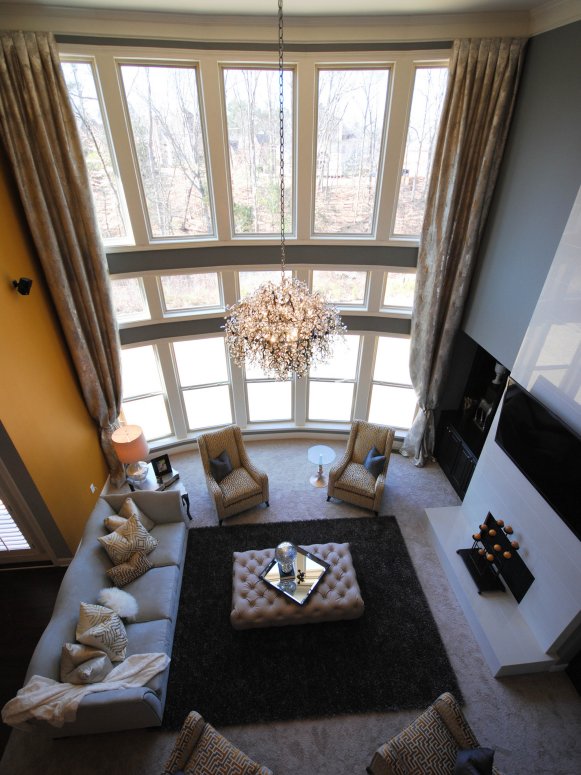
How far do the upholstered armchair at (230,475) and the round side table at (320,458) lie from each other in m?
0.85

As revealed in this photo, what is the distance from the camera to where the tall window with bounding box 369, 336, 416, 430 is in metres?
7.02

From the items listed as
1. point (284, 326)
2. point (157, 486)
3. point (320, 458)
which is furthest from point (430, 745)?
point (157, 486)

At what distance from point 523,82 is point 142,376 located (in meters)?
6.59

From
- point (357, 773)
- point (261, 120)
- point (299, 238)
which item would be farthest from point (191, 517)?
point (261, 120)

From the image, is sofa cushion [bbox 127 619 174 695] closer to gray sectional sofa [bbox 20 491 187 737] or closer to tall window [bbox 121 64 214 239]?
gray sectional sofa [bbox 20 491 187 737]

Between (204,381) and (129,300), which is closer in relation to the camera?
(129,300)

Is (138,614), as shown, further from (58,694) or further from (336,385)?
(336,385)

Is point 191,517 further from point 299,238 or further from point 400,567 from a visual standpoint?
point 299,238

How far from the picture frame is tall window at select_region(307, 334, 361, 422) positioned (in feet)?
9.21

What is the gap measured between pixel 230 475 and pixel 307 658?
2681mm

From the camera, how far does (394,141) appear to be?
5.32 metres

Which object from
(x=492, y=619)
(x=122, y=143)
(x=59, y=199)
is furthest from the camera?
(x=122, y=143)

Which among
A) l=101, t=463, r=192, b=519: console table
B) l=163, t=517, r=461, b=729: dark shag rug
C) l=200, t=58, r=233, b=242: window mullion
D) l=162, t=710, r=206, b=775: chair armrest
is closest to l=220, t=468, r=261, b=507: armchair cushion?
l=101, t=463, r=192, b=519: console table

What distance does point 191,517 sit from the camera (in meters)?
6.16
